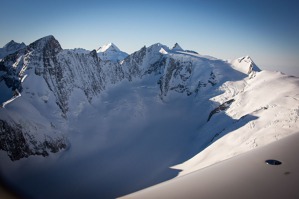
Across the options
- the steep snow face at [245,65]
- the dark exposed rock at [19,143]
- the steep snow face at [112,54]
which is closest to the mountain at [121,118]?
the dark exposed rock at [19,143]

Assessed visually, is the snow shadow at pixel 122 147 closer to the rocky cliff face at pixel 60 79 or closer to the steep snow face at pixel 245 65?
the rocky cliff face at pixel 60 79

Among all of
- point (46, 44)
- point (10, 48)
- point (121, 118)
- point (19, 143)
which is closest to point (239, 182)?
point (19, 143)

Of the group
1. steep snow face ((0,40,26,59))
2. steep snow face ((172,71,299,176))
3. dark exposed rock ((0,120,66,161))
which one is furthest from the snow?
steep snow face ((0,40,26,59))

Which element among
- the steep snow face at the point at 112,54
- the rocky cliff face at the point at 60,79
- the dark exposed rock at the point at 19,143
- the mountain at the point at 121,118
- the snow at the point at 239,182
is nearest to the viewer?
the snow at the point at 239,182

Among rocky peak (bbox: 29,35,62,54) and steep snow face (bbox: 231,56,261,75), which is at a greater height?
rocky peak (bbox: 29,35,62,54)

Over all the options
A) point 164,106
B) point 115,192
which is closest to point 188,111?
point 164,106

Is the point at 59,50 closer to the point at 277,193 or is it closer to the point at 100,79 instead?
the point at 100,79

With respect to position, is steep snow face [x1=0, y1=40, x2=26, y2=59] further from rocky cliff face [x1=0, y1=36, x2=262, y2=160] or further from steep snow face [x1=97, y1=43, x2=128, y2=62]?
rocky cliff face [x1=0, y1=36, x2=262, y2=160]

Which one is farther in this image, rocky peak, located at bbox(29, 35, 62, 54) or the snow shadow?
rocky peak, located at bbox(29, 35, 62, 54)
